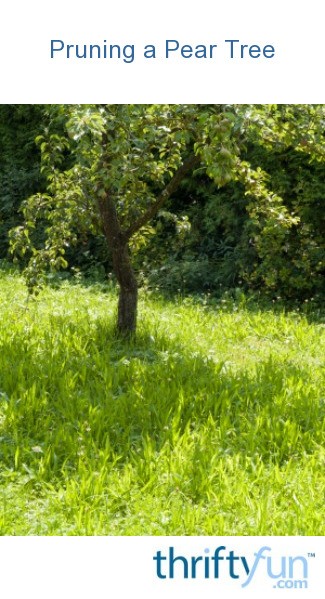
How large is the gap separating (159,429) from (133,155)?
1.99 meters

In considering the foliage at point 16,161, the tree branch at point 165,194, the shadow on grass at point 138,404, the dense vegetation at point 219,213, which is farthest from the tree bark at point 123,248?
the foliage at point 16,161

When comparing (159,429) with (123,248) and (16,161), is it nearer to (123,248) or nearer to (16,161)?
(123,248)

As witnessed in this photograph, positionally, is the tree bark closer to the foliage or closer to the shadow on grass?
the shadow on grass

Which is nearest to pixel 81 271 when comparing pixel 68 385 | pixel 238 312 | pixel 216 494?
pixel 238 312

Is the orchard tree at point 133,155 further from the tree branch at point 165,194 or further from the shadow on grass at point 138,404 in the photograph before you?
the shadow on grass at point 138,404

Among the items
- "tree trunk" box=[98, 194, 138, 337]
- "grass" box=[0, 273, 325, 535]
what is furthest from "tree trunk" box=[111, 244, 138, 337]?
"grass" box=[0, 273, 325, 535]

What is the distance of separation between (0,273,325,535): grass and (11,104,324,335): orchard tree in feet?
2.37

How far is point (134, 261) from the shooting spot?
10695 mm

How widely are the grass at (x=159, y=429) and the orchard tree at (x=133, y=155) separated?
0.72 meters

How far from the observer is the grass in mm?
4098

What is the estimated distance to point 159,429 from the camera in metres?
5.14

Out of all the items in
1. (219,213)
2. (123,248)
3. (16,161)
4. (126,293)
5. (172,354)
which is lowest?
(172,354)

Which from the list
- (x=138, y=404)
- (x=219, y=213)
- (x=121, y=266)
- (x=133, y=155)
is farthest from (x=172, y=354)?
(x=219, y=213)

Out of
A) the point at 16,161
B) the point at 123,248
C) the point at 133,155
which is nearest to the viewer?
the point at 133,155
